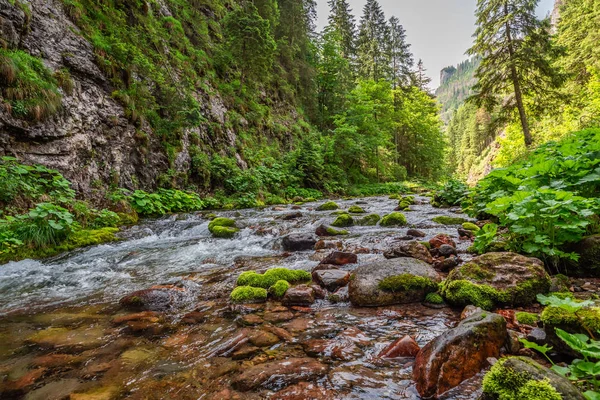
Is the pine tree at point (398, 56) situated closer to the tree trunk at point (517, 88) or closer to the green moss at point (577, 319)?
the tree trunk at point (517, 88)

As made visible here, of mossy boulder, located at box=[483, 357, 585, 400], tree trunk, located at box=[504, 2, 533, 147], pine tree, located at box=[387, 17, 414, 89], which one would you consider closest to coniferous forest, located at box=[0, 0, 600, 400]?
mossy boulder, located at box=[483, 357, 585, 400]

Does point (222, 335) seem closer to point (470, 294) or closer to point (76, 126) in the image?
point (470, 294)

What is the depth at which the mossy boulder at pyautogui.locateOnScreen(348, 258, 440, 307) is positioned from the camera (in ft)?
11.5

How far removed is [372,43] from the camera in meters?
35.1

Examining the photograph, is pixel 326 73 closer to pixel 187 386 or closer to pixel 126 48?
pixel 126 48

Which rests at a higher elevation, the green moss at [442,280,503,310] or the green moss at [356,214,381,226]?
the green moss at [356,214,381,226]

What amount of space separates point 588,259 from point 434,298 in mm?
1859

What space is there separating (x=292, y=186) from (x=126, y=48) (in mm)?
11408

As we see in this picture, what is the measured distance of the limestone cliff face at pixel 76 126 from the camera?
318 inches

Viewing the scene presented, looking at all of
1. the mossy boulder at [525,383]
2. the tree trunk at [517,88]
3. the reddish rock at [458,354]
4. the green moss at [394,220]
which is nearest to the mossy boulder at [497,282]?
the reddish rock at [458,354]

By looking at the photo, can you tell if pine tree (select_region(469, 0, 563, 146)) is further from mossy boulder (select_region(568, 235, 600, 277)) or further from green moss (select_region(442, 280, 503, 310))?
green moss (select_region(442, 280, 503, 310))

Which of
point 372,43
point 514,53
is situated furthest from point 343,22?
point 514,53

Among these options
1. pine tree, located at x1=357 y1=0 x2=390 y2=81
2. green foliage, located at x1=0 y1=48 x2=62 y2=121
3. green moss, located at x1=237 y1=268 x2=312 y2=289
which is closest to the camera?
green moss, located at x1=237 y1=268 x2=312 y2=289

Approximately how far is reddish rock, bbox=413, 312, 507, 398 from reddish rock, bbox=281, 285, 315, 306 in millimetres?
1677
